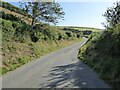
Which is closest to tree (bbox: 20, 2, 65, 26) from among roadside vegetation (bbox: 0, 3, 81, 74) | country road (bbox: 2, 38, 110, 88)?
roadside vegetation (bbox: 0, 3, 81, 74)

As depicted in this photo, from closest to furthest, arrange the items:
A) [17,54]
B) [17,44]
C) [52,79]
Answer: [52,79], [17,54], [17,44]

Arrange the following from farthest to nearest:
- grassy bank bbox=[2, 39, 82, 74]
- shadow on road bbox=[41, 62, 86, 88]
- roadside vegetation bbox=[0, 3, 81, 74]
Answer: roadside vegetation bbox=[0, 3, 81, 74], grassy bank bbox=[2, 39, 82, 74], shadow on road bbox=[41, 62, 86, 88]

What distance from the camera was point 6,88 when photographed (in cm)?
1431

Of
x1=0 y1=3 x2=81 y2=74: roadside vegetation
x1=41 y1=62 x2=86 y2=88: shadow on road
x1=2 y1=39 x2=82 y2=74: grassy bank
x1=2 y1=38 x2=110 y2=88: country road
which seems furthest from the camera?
x1=0 y1=3 x2=81 y2=74: roadside vegetation

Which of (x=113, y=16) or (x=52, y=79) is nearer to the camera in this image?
(x=52, y=79)

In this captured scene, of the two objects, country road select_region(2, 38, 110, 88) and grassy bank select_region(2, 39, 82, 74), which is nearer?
country road select_region(2, 38, 110, 88)

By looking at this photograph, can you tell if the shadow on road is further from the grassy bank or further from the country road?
the grassy bank

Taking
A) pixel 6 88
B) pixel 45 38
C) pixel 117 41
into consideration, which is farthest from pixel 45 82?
pixel 45 38

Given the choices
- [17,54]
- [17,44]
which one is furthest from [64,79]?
[17,44]

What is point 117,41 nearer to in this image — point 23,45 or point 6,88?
point 6,88

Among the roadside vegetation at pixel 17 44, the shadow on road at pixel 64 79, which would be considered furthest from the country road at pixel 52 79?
the roadside vegetation at pixel 17 44

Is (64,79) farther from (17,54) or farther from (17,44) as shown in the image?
(17,44)

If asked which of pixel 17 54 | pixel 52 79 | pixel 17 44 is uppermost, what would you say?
pixel 17 44

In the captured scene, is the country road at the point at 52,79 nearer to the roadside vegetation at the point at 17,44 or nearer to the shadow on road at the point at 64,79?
the shadow on road at the point at 64,79
